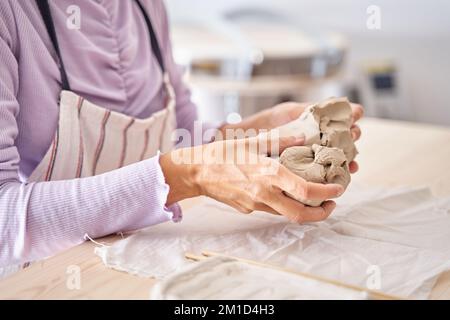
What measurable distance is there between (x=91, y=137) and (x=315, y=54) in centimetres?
139

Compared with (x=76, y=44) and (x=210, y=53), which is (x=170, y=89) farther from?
(x=210, y=53)

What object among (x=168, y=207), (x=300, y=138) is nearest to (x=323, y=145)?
(x=300, y=138)

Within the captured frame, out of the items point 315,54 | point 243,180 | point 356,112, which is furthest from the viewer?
point 315,54

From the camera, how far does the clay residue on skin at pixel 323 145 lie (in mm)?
772

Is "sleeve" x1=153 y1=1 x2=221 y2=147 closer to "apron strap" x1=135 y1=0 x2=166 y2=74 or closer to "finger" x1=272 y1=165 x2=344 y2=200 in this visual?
"apron strap" x1=135 y1=0 x2=166 y2=74

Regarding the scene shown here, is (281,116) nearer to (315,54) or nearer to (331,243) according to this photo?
(331,243)

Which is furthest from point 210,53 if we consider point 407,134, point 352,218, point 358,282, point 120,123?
point 358,282

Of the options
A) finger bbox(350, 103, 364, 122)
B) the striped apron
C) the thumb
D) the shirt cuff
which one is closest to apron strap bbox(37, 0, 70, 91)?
the striped apron

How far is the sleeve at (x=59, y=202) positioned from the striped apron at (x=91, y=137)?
0.31ft

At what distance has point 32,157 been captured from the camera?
865mm

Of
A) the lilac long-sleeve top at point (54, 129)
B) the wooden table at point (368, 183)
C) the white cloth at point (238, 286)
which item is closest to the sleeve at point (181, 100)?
the lilac long-sleeve top at point (54, 129)

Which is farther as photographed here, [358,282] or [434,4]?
[434,4]

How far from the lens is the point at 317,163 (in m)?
0.77
